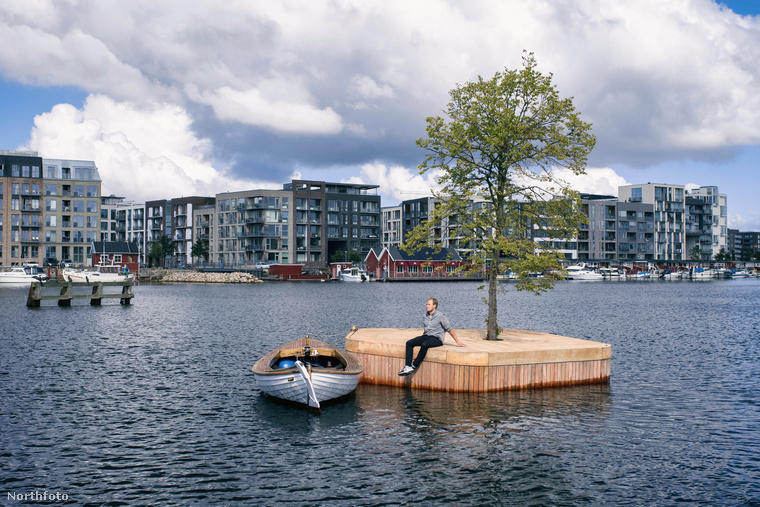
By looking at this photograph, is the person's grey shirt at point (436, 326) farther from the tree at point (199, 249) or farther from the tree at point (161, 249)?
the tree at point (161, 249)

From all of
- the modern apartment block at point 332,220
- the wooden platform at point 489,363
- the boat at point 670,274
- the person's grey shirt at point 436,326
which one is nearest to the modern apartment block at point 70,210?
the modern apartment block at point 332,220

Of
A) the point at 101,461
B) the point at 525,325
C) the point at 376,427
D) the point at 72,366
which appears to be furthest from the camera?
the point at 525,325

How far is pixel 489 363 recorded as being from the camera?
19703 mm

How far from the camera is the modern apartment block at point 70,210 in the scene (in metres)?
143

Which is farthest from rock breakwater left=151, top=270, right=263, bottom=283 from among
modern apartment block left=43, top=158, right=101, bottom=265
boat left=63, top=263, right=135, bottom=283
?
modern apartment block left=43, top=158, right=101, bottom=265

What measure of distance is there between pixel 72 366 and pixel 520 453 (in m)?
20.8

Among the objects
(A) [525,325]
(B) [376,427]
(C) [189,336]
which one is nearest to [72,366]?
(C) [189,336]

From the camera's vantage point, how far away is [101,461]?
1484 centimetres

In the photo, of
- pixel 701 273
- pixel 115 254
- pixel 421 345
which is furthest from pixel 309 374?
pixel 701 273

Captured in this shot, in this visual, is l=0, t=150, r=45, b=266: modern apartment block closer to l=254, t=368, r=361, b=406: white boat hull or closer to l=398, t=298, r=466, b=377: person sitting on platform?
l=254, t=368, r=361, b=406: white boat hull

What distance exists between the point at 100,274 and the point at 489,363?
354 feet

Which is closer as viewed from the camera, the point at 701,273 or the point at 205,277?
the point at 205,277

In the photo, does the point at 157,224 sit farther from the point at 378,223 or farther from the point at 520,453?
the point at 520,453

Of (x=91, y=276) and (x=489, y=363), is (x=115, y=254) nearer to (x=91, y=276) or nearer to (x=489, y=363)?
(x=91, y=276)
